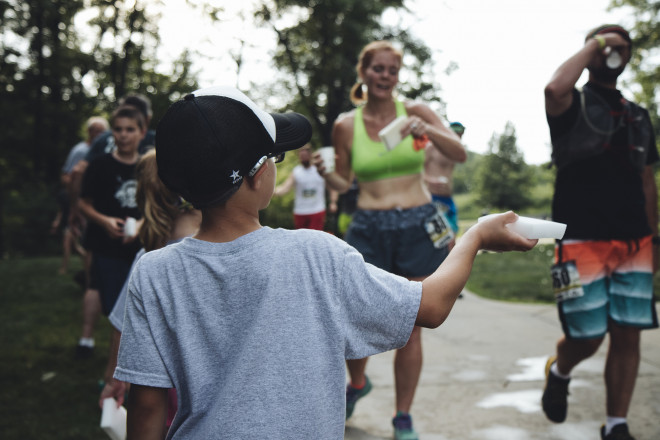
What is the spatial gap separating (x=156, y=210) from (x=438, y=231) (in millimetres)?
1664

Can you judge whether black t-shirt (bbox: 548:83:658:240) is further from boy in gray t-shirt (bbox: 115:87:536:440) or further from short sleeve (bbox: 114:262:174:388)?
short sleeve (bbox: 114:262:174:388)

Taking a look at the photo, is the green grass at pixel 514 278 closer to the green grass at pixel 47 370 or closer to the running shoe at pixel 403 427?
the running shoe at pixel 403 427

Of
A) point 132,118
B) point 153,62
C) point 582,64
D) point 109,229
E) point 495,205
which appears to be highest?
point 153,62

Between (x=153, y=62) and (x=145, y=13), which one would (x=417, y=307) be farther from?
(x=153, y=62)

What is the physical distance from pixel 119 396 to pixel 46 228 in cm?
1923

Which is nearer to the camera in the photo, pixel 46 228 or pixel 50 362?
pixel 50 362

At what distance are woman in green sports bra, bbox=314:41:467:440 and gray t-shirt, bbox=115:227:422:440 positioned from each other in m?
1.92

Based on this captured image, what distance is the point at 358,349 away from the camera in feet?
4.81

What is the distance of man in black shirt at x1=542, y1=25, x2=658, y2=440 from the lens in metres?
3.18

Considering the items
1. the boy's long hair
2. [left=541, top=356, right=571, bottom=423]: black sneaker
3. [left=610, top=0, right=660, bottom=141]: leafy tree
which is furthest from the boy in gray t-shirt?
[left=610, top=0, right=660, bottom=141]: leafy tree

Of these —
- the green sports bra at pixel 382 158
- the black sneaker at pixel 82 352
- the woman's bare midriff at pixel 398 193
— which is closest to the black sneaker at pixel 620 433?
the woman's bare midriff at pixel 398 193

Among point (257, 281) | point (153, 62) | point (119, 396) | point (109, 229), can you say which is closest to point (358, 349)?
point (257, 281)

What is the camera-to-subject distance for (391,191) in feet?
11.9

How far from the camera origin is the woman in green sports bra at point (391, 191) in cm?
340
